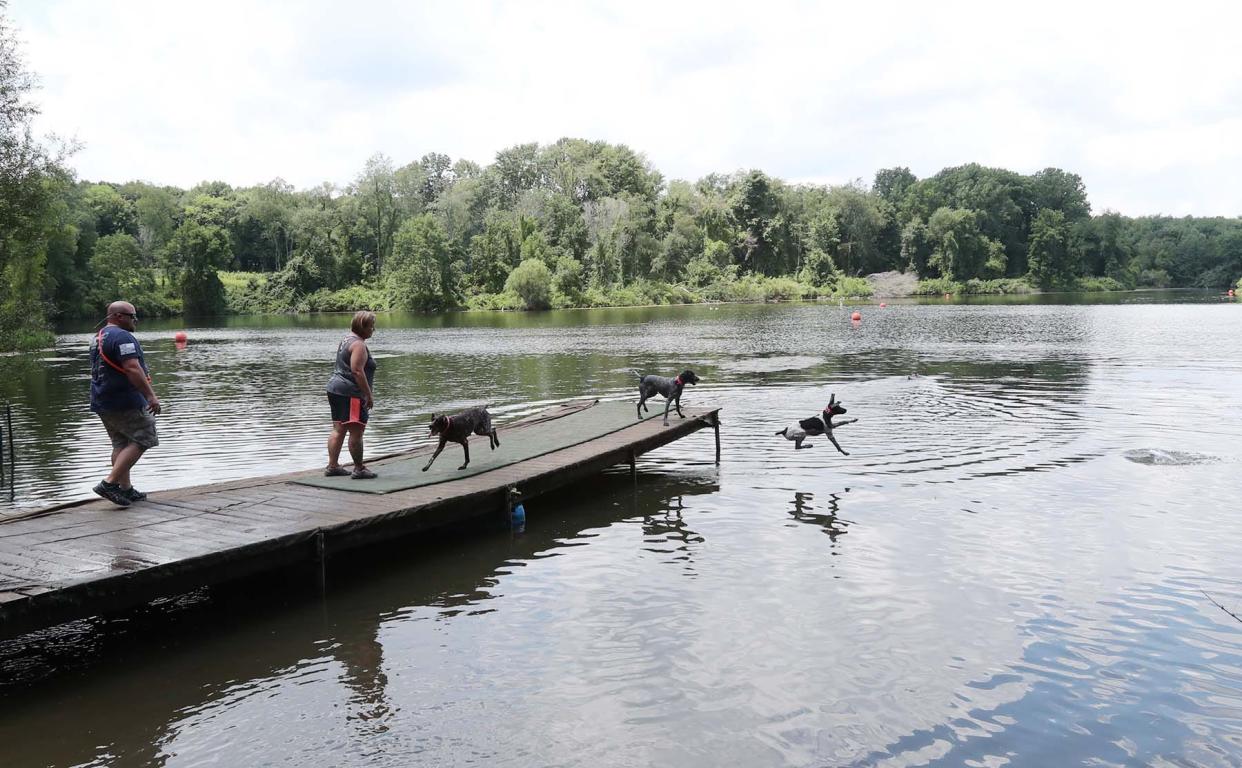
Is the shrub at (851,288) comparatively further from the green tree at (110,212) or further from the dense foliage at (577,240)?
the green tree at (110,212)

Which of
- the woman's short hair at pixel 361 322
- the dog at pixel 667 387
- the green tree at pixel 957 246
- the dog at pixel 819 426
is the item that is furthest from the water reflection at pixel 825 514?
the green tree at pixel 957 246

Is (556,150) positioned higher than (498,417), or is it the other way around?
(556,150)

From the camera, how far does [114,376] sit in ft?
31.3

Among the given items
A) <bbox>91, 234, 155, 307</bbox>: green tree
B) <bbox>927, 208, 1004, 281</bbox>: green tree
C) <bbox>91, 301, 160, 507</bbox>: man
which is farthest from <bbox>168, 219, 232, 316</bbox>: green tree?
<bbox>91, 301, 160, 507</bbox>: man

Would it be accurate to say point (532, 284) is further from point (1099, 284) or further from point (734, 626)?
point (734, 626)

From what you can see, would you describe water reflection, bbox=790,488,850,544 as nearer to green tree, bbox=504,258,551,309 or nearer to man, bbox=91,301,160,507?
man, bbox=91,301,160,507

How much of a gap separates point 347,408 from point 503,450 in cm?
350

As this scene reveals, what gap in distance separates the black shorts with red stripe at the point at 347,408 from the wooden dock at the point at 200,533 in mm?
981

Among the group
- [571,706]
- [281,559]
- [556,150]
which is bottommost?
[571,706]

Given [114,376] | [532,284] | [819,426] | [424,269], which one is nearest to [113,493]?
[114,376]

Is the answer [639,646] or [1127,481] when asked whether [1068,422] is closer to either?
[1127,481]

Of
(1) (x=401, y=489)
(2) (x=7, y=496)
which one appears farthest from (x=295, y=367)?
(1) (x=401, y=489)

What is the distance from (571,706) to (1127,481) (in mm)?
11562

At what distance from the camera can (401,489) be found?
10891mm
